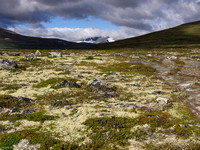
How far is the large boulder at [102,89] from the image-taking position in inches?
820

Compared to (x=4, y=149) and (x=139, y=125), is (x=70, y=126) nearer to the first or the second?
(x=4, y=149)

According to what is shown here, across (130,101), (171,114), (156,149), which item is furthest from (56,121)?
(171,114)

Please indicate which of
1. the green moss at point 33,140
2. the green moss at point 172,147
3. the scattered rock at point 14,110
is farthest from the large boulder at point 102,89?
the green moss at point 33,140

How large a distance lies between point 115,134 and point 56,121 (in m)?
4.84

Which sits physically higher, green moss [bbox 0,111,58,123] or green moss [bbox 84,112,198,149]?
green moss [bbox 0,111,58,123]

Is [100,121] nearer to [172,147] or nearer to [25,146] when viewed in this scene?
[172,147]

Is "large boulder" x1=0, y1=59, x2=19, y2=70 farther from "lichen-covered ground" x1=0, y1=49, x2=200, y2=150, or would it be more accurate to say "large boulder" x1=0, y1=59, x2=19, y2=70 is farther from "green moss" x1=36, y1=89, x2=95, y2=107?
"green moss" x1=36, y1=89, x2=95, y2=107

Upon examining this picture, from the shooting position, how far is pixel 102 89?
2228cm

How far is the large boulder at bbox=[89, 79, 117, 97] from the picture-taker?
2084cm

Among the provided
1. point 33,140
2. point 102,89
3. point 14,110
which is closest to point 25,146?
point 33,140

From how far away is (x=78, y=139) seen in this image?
34.5 ft

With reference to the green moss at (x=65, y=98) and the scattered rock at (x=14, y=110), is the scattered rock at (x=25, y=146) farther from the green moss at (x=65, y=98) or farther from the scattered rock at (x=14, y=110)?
the green moss at (x=65, y=98)

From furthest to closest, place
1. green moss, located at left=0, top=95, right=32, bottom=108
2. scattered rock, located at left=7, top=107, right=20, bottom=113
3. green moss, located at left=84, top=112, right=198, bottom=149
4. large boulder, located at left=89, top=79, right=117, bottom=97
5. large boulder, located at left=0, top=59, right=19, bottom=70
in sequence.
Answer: large boulder, located at left=0, top=59, right=19, bottom=70, large boulder, located at left=89, top=79, right=117, bottom=97, green moss, located at left=0, top=95, right=32, bottom=108, scattered rock, located at left=7, top=107, right=20, bottom=113, green moss, located at left=84, top=112, right=198, bottom=149

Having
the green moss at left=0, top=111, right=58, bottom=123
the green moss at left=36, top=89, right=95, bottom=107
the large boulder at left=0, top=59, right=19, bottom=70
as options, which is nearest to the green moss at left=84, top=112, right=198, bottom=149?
the green moss at left=0, top=111, right=58, bottom=123
